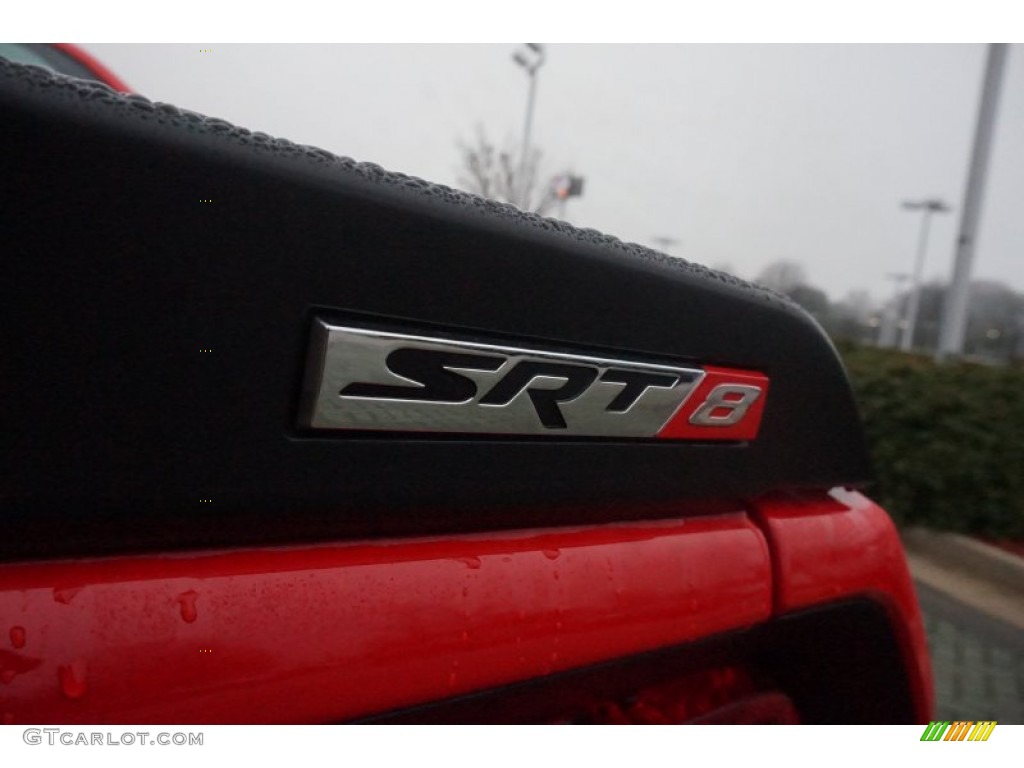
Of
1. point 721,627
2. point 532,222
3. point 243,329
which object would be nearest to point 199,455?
point 243,329

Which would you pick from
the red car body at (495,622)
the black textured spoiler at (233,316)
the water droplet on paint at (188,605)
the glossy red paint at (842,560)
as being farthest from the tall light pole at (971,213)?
the water droplet on paint at (188,605)

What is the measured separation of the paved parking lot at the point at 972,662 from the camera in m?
3.04

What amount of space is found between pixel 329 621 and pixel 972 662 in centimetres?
389

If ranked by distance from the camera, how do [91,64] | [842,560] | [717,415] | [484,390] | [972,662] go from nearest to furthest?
[484,390]
[717,415]
[842,560]
[91,64]
[972,662]

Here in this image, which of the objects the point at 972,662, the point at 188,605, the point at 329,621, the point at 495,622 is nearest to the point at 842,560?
the point at 495,622

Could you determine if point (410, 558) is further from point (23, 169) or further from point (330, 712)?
point (23, 169)

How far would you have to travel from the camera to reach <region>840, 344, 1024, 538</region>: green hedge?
4926 mm

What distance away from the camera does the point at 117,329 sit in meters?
0.53

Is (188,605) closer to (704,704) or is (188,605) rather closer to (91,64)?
(704,704)

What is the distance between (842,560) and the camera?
105 cm

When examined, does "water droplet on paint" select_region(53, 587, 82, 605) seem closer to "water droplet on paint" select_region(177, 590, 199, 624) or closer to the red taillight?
"water droplet on paint" select_region(177, 590, 199, 624)

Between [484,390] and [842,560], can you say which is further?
[842,560]

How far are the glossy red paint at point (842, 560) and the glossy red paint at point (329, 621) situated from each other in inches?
6.5

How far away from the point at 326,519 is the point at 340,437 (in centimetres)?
8
